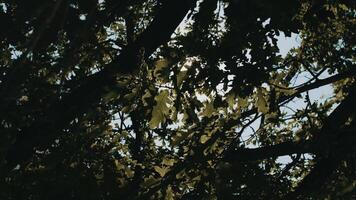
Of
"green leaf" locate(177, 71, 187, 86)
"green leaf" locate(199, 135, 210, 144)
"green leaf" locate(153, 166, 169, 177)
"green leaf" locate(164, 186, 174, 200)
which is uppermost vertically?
"green leaf" locate(177, 71, 187, 86)

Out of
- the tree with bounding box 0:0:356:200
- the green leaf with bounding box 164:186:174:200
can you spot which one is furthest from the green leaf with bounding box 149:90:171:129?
the green leaf with bounding box 164:186:174:200

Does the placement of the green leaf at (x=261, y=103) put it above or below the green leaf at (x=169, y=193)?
above

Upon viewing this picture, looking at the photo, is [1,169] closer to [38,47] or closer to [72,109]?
[72,109]

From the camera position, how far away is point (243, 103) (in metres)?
5.35

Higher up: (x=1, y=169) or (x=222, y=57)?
(x=222, y=57)

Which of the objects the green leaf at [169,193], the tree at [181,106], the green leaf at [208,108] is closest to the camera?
the tree at [181,106]

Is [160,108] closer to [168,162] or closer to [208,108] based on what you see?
[208,108]

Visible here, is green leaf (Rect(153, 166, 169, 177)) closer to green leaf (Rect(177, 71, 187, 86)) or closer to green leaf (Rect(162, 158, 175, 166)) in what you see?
green leaf (Rect(162, 158, 175, 166))

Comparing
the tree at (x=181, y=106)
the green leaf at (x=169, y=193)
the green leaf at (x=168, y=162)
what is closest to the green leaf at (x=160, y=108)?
the tree at (x=181, y=106)

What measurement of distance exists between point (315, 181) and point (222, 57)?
343 cm

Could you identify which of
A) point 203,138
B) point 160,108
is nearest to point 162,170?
point 203,138

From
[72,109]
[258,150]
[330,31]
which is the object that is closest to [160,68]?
[72,109]

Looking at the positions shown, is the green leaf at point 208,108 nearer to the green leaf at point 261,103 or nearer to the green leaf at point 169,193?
the green leaf at point 261,103

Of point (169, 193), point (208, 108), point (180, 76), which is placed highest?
point (208, 108)
